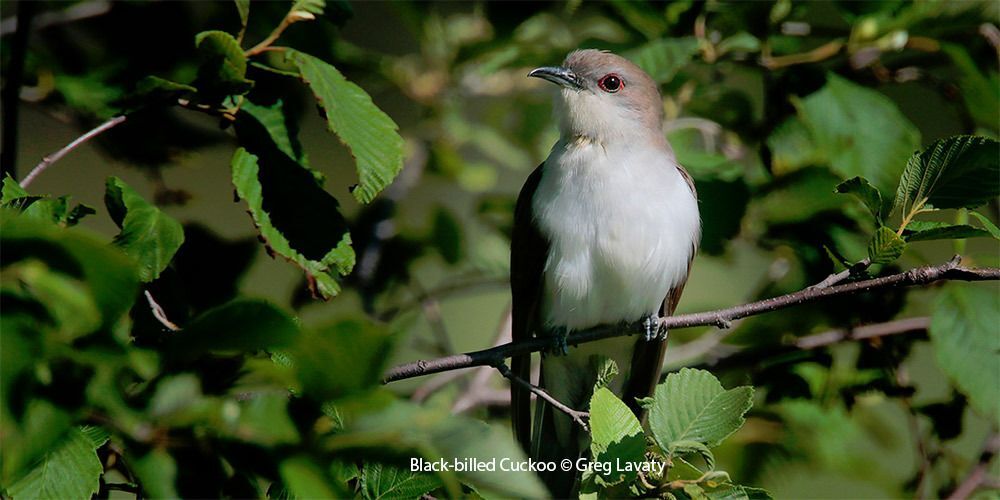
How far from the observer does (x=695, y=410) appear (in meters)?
2.15

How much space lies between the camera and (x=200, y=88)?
2457mm

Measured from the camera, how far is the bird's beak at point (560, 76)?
12.6 ft

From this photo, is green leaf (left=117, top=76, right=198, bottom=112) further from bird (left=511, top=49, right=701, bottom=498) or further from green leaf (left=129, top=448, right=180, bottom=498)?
bird (left=511, top=49, right=701, bottom=498)

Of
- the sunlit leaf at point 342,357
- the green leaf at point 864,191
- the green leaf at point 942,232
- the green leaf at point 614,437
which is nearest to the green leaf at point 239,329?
the sunlit leaf at point 342,357

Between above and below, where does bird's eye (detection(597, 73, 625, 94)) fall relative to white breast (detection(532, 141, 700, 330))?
above

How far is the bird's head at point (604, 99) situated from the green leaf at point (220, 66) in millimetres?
1597

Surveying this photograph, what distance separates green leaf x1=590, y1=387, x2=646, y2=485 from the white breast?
135 cm

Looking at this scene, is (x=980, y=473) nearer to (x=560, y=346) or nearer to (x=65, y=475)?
(x=560, y=346)

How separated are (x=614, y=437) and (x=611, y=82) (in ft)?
7.19

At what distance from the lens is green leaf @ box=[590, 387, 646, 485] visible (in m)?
2.06

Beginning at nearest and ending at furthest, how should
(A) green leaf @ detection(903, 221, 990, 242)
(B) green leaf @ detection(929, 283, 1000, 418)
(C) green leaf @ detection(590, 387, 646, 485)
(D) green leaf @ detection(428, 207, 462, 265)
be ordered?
1. (C) green leaf @ detection(590, 387, 646, 485)
2. (A) green leaf @ detection(903, 221, 990, 242)
3. (B) green leaf @ detection(929, 283, 1000, 418)
4. (D) green leaf @ detection(428, 207, 462, 265)

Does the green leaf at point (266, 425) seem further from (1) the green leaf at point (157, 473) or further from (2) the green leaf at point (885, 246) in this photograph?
(2) the green leaf at point (885, 246)

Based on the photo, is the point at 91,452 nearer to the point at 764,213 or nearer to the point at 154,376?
the point at 154,376

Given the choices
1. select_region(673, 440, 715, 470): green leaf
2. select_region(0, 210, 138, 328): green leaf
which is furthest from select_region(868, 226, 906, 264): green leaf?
select_region(0, 210, 138, 328): green leaf
